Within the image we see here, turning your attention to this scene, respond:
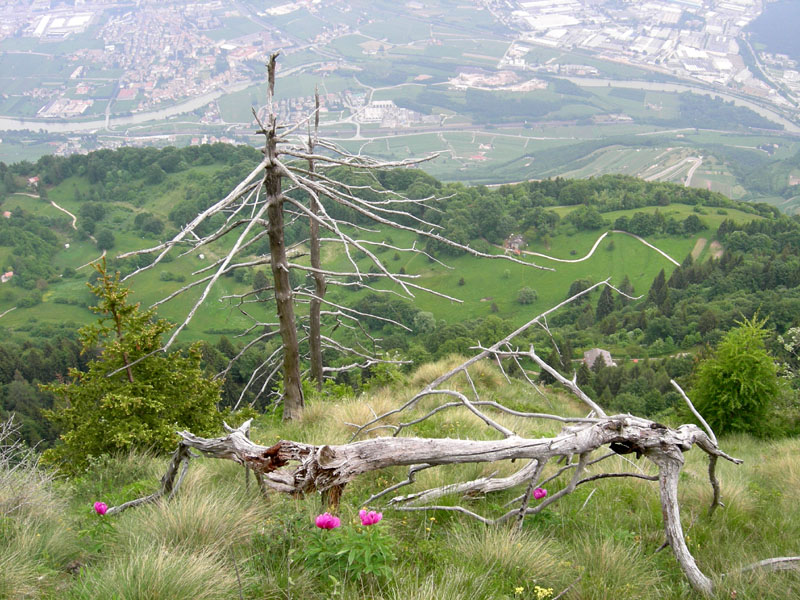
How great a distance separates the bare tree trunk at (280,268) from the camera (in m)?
5.51

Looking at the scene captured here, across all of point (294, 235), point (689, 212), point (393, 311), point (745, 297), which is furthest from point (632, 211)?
point (294, 235)

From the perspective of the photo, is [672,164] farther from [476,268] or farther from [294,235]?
[294,235]

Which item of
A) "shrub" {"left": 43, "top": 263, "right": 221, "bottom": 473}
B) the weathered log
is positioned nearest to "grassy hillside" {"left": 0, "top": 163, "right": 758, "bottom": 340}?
"shrub" {"left": 43, "top": 263, "right": 221, "bottom": 473}

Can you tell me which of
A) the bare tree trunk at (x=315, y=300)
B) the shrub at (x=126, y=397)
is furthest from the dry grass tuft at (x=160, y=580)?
the bare tree trunk at (x=315, y=300)

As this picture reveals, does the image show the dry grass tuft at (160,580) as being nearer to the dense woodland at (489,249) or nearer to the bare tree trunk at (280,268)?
the bare tree trunk at (280,268)

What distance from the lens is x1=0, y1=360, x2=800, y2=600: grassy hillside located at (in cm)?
319

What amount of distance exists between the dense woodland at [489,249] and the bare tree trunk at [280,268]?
20.6 m

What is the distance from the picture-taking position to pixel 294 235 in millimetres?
89125

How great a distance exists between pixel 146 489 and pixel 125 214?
11509 cm

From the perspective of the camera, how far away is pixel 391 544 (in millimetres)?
3586

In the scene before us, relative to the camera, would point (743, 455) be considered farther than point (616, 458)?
Yes

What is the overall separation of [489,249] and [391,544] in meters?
94.4

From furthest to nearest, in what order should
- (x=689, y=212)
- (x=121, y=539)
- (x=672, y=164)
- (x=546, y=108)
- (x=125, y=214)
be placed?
(x=546, y=108) → (x=672, y=164) → (x=125, y=214) → (x=689, y=212) → (x=121, y=539)

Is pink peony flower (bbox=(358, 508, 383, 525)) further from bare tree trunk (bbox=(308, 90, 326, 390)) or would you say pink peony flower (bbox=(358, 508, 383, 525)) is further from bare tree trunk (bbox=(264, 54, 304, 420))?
bare tree trunk (bbox=(308, 90, 326, 390))
